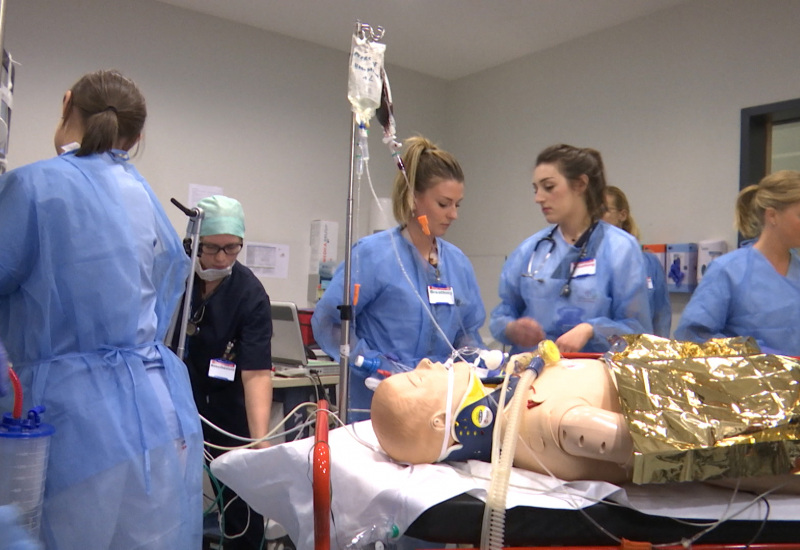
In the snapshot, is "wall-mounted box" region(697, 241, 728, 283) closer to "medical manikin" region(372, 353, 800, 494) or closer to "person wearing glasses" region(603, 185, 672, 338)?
"person wearing glasses" region(603, 185, 672, 338)

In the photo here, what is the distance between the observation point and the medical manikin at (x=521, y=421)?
1200 millimetres

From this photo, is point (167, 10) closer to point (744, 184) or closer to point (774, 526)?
point (744, 184)

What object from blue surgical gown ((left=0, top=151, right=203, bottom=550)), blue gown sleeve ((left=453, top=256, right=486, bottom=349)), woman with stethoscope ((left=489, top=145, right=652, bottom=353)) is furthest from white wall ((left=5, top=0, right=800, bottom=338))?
blue surgical gown ((left=0, top=151, right=203, bottom=550))

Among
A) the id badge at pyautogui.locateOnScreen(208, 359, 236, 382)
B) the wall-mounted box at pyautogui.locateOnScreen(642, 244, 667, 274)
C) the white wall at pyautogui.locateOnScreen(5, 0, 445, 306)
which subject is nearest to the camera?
the id badge at pyautogui.locateOnScreen(208, 359, 236, 382)

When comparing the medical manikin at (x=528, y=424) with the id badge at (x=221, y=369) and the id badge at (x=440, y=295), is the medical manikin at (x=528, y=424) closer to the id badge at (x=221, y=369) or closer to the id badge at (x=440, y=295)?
the id badge at (x=440, y=295)

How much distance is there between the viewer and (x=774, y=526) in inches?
46.7

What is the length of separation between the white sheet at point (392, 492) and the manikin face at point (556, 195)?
3.84 ft

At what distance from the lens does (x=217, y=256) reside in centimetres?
218

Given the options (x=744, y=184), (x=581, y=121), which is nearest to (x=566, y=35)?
(x=581, y=121)

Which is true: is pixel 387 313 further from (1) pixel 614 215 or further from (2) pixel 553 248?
(1) pixel 614 215

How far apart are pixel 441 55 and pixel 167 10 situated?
6.10ft

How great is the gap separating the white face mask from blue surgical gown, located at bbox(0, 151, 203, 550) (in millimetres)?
660

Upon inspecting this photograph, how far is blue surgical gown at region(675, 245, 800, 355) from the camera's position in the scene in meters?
2.25

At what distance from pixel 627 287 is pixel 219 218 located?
1.37 m
